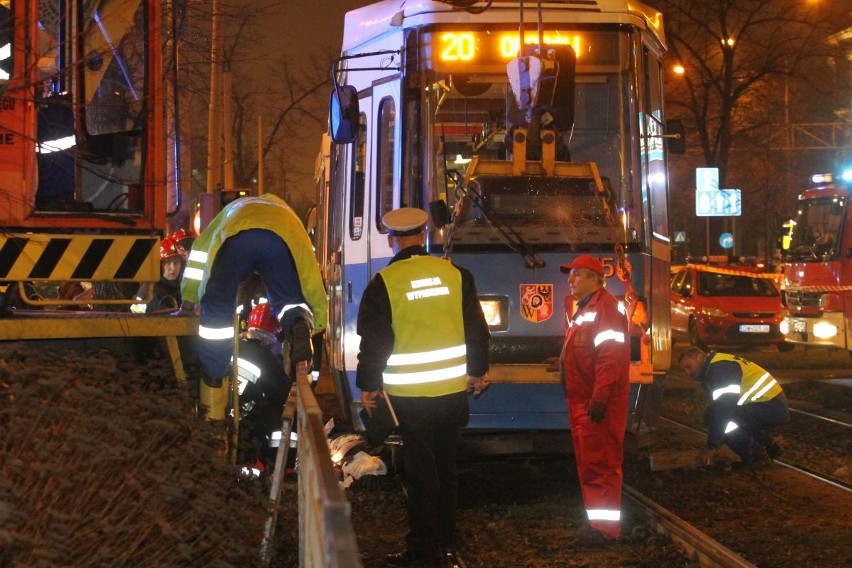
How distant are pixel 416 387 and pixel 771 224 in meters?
44.5

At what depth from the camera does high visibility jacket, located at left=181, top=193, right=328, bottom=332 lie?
6.63m

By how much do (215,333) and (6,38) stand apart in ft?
6.04

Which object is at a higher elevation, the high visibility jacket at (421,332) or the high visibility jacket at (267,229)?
the high visibility jacket at (267,229)

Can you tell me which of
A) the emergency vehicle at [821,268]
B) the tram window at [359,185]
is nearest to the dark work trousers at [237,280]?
the tram window at [359,185]

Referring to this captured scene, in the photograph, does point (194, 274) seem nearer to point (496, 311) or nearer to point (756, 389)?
point (496, 311)

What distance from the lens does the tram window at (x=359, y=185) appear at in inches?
362

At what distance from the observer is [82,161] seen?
6141 mm

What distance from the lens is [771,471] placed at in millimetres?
9750

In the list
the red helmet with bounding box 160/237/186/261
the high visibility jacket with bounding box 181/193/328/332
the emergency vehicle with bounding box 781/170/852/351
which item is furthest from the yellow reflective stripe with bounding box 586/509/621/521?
the emergency vehicle with bounding box 781/170/852/351

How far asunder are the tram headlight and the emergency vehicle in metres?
11.9

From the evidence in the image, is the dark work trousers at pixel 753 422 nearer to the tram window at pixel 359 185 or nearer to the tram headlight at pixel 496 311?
the tram headlight at pixel 496 311

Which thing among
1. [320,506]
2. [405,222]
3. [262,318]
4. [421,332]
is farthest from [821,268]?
[320,506]

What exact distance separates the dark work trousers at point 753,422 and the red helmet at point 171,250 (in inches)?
196

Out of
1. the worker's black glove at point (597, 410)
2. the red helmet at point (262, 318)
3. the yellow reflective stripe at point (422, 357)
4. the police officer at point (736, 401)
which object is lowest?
the police officer at point (736, 401)
